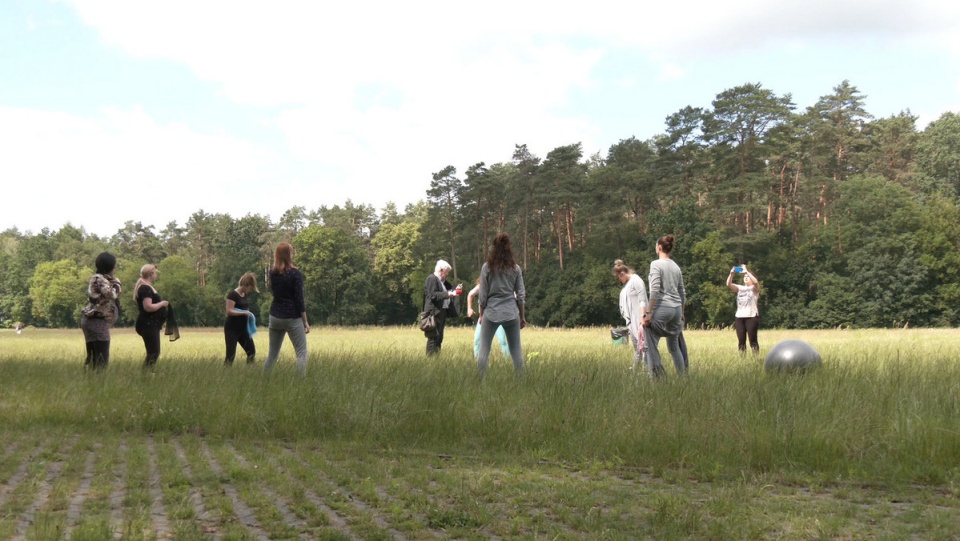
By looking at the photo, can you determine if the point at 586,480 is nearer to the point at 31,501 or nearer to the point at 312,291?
the point at 31,501

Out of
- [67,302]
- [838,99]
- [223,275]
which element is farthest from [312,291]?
[838,99]

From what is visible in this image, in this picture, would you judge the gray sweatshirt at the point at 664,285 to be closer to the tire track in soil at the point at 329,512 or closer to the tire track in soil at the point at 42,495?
the tire track in soil at the point at 329,512

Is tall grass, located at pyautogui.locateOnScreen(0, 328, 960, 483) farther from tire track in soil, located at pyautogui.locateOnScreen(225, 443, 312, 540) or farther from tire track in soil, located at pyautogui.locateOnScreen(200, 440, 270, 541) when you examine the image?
tire track in soil, located at pyautogui.locateOnScreen(225, 443, 312, 540)

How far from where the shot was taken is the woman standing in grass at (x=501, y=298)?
10.7 meters

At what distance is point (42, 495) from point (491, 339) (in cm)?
633

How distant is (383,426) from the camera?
26.5 ft

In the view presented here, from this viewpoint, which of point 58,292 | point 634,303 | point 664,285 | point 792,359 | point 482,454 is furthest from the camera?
point 58,292

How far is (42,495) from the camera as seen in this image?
5398 mm

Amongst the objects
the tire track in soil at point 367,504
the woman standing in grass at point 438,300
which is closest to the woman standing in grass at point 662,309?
the woman standing in grass at point 438,300

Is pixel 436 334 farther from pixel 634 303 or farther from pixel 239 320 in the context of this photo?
pixel 634 303

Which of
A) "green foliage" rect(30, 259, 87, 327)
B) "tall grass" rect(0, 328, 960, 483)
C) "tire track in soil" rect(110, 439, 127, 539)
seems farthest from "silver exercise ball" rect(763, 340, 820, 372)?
"green foliage" rect(30, 259, 87, 327)

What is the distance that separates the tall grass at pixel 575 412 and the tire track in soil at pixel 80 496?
1669 mm

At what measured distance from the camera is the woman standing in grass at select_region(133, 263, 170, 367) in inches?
457

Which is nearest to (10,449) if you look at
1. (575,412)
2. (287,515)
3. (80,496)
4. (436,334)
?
(80,496)
